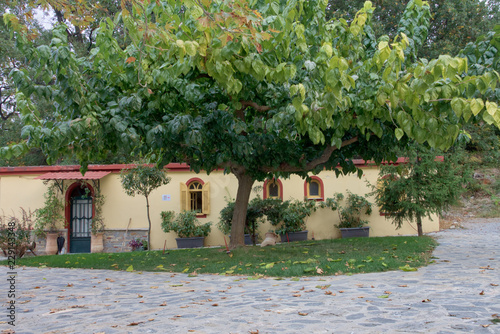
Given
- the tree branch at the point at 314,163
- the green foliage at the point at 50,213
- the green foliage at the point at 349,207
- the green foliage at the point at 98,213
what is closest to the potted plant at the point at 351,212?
the green foliage at the point at 349,207

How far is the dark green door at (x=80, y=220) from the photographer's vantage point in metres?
15.1

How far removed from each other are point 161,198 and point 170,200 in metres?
0.34

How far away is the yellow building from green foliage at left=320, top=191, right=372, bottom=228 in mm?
281

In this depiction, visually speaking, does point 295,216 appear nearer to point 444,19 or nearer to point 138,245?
point 138,245

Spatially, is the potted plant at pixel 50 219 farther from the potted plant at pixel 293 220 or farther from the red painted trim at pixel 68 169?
the potted plant at pixel 293 220

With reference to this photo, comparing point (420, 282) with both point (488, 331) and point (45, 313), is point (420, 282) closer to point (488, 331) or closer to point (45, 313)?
point (488, 331)

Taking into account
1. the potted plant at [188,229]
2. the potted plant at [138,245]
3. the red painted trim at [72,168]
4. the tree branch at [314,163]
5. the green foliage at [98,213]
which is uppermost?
the red painted trim at [72,168]

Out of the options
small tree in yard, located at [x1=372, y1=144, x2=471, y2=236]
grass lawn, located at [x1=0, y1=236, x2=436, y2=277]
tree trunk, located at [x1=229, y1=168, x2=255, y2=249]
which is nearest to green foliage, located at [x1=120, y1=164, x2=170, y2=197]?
grass lawn, located at [x1=0, y1=236, x2=436, y2=277]

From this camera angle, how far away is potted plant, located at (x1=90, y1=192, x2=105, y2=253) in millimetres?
14641

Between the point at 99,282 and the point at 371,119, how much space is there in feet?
16.3

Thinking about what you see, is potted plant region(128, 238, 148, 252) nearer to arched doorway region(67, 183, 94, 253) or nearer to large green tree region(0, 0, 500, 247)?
arched doorway region(67, 183, 94, 253)

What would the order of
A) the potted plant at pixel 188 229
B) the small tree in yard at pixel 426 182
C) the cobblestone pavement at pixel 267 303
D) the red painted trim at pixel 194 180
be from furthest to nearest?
the red painted trim at pixel 194 180
the potted plant at pixel 188 229
the small tree in yard at pixel 426 182
the cobblestone pavement at pixel 267 303

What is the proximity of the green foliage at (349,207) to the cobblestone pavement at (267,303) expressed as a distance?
25.4ft

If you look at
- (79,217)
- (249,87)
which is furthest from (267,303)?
(79,217)
